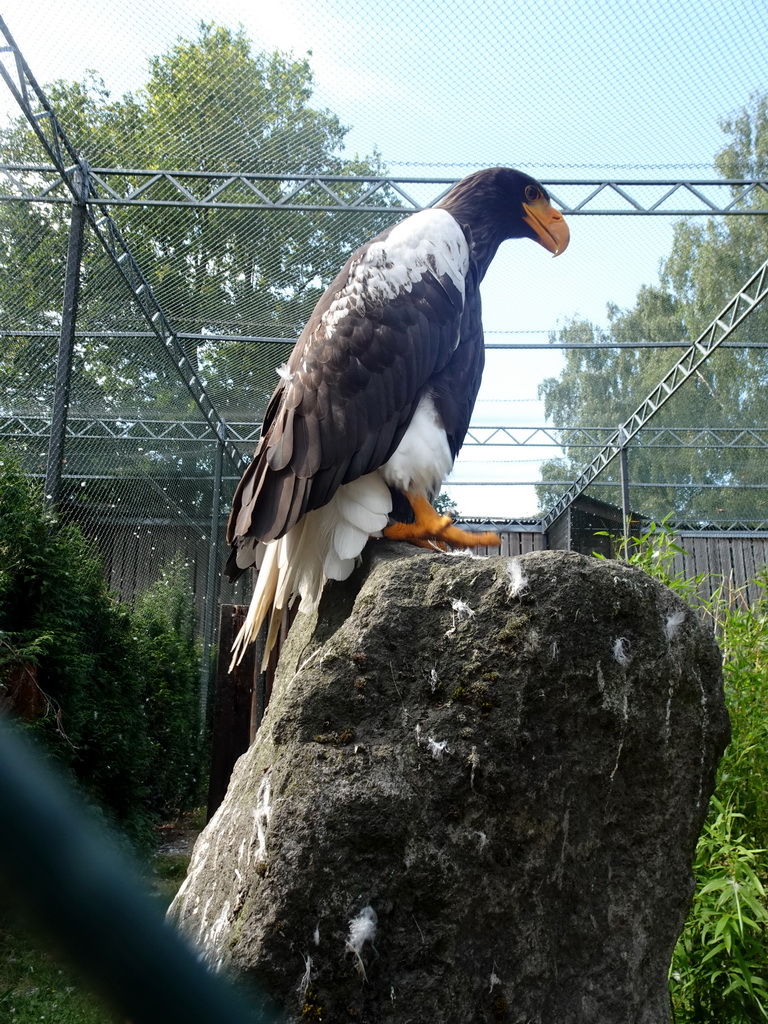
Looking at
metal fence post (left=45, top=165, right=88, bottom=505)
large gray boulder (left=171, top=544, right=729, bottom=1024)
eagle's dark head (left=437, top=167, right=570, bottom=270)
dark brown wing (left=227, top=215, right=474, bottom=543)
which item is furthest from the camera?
metal fence post (left=45, top=165, right=88, bottom=505)

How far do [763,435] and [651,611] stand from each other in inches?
337

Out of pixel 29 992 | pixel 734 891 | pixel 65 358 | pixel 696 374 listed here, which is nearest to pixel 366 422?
pixel 734 891

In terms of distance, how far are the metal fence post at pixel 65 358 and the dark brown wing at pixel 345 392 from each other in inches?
80.8

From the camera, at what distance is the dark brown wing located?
2617 millimetres

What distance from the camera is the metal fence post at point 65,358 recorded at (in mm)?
4574

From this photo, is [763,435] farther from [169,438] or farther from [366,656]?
[366,656]

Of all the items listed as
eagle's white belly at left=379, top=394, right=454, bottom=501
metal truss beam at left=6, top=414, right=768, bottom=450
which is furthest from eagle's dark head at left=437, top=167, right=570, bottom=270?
metal truss beam at left=6, top=414, right=768, bottom=450

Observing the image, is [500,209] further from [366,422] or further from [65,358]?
[65,358]

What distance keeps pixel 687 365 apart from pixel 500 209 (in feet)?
15.3

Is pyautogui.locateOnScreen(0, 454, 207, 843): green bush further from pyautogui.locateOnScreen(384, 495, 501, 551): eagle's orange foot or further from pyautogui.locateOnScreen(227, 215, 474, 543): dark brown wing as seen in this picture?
pyautogui.locateOnScreen(384, 495, 501, 551): eagle's orange foot

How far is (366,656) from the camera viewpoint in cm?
186

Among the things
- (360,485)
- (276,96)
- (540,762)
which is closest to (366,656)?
(540,762)

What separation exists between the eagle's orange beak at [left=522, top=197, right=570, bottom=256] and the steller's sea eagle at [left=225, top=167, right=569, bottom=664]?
1.45 ft

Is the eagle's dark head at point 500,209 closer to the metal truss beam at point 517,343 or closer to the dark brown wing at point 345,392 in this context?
the dark brown wing at point 345,392
